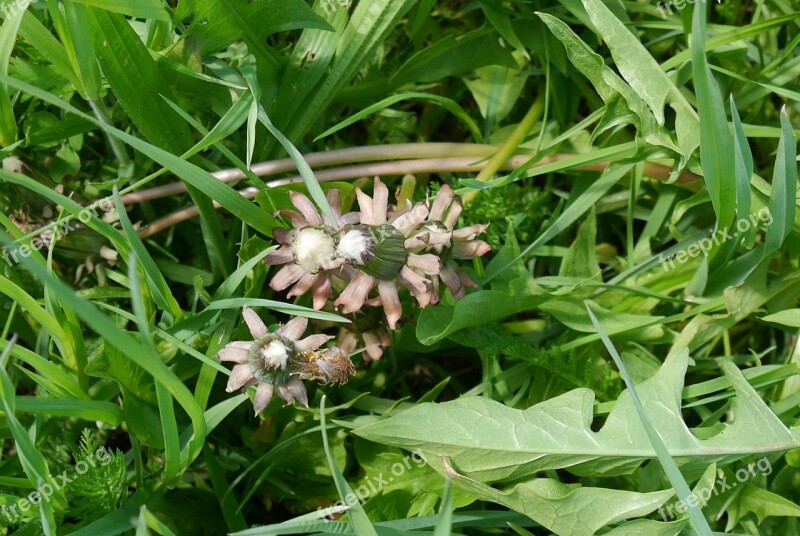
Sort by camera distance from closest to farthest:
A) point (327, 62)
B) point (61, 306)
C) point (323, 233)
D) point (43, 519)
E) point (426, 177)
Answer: point (43, 519)
point (323, 233)
point (61, 306)
point (327, 62)
point (426, 177)

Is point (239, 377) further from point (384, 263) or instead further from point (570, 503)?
point (570, 503)

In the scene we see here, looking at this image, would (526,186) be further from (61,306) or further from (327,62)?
(61,306)

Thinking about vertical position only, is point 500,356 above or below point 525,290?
below

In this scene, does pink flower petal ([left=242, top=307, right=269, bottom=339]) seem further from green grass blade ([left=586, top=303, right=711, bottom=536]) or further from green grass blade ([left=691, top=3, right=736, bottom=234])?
green grass blade ([left=691, top=3, right=736, bottom=234])

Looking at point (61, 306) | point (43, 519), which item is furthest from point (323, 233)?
point (43, 519)
